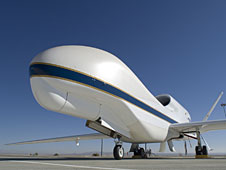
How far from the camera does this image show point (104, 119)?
973 cm

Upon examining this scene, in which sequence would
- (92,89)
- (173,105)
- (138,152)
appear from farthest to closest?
(173,105) < (138,152) < (92,89)

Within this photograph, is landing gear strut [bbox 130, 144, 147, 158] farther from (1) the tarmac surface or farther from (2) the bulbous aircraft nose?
(2) the bulbous aircraft nose

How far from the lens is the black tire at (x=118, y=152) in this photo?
9211 mm

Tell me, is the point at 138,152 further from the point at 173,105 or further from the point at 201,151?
the point at 173,105

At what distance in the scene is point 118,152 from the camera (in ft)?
30.3

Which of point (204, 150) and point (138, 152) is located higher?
point (204, 150)

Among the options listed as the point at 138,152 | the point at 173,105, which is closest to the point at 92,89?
the point at 138,152

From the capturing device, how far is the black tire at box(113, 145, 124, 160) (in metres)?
9.21

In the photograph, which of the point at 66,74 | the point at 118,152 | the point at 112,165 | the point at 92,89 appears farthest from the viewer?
the point at 118,152

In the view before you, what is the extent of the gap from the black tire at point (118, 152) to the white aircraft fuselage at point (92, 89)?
1.01m

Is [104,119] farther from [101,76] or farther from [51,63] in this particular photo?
[51,63]

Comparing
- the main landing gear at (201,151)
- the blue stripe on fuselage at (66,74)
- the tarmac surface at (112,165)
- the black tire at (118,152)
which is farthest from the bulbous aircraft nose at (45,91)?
the main landing gear at (201,151)

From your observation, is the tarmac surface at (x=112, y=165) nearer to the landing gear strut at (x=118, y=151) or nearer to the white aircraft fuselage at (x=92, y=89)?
the landing gear strut at (x=118, y=151)

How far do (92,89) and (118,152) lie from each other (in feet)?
11.7
